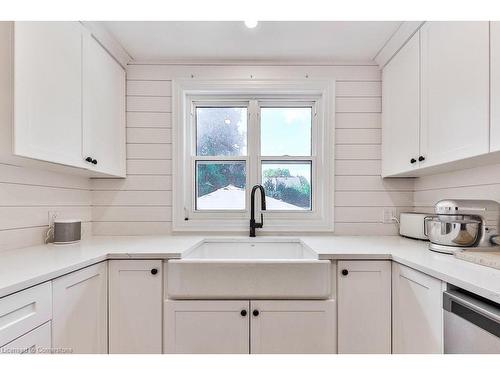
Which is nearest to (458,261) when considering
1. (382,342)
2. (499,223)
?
(499,223)

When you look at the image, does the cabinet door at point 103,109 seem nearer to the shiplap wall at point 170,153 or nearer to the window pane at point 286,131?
the shiplap wall at point 170,153

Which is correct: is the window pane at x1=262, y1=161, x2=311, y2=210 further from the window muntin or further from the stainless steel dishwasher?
the stainless steel dishwasher

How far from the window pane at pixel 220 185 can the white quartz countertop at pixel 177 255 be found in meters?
0.34

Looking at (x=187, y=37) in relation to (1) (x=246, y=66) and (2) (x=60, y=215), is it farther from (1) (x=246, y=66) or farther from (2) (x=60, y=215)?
(2) (x=60, y=215)

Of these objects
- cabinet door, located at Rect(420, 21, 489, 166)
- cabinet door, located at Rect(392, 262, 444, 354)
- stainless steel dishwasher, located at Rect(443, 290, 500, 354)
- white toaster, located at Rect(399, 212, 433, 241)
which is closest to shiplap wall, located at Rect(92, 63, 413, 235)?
white toaster, located at Rect(399, 212, 433, 241)

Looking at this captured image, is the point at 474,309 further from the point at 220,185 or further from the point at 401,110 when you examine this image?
the point at 220,185

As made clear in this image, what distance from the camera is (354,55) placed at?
6.74 ft

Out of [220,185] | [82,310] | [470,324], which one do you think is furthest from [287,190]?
[82,310]

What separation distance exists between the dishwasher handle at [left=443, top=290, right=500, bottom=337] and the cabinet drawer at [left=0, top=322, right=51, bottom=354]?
1536mm

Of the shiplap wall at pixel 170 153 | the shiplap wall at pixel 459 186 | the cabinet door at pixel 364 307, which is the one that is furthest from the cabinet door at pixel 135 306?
the shiplap wall at pixel 459 186

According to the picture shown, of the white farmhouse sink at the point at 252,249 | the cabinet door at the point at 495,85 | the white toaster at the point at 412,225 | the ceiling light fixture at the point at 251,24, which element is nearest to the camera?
the cabinet door at the point at 495,85

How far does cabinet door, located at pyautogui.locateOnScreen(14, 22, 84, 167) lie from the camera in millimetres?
1171

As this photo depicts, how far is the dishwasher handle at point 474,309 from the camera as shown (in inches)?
33.2

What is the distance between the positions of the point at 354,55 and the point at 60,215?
2366 millimetres
